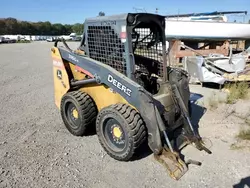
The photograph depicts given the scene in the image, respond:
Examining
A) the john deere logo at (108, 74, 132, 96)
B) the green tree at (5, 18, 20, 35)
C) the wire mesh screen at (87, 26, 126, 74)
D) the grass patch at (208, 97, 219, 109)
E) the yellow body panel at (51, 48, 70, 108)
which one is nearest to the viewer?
the john deere logo at (108, 74, 132, 96)

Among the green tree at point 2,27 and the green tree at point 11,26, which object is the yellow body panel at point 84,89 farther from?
the green tree at point 11,26

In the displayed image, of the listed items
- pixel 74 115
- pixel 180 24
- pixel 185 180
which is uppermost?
pixel 180 24

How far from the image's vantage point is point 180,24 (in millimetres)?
11461

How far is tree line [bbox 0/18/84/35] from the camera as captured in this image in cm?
7362

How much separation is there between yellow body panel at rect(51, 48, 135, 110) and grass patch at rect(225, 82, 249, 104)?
353 cm

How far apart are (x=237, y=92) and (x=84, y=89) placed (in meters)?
4.22

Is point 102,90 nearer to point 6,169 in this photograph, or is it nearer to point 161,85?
point 161,85

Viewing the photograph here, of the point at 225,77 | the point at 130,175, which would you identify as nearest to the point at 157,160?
the point at 130,175

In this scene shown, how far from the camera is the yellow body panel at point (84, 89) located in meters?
3.90

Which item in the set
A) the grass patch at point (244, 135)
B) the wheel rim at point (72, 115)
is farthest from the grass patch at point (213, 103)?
the wheel rim at point (72, 115)

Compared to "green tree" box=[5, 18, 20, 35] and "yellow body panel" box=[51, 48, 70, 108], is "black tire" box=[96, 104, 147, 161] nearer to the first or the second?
"yellow body panel" box=[51, 48, 70, 108]

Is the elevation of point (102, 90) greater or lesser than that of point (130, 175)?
greater

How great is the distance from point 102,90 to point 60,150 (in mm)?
1152

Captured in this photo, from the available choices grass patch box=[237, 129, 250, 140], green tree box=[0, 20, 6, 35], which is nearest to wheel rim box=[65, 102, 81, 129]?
grass patch box=[237, 129, 250, 140]
